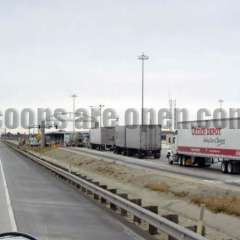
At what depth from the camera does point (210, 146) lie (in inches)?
1876

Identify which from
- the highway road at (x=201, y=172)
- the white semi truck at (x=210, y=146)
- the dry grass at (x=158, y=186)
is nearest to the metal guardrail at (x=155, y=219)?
the dry grass at (x=158, y=186)

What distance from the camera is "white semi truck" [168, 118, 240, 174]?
4362 centimetres

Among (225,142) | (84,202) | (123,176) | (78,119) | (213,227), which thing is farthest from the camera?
(78,119)

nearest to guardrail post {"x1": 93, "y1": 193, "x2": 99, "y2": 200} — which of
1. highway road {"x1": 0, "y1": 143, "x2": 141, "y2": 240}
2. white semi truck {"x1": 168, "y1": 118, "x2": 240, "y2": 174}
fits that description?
highway road {"x1": 0, "y1": 143, "x2": 141, "y2": 240}

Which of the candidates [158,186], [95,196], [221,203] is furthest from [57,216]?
[158,186]

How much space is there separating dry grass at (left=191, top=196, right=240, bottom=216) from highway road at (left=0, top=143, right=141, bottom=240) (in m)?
3.50

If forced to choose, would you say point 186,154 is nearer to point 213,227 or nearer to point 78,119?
point 213,227

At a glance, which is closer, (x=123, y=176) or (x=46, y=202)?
(x=46, y=202)

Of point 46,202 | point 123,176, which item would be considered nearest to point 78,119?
point 123,176

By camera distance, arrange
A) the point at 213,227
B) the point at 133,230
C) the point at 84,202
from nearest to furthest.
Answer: the point at 133,230, the point at 213,227, the point at 84,202

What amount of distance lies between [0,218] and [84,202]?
5026mm

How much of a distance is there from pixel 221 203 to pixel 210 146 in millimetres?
28278

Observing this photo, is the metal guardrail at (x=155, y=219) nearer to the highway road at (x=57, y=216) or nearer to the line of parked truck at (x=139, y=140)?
the highway road at (x=57, y=216)

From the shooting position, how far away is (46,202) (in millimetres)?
20812
